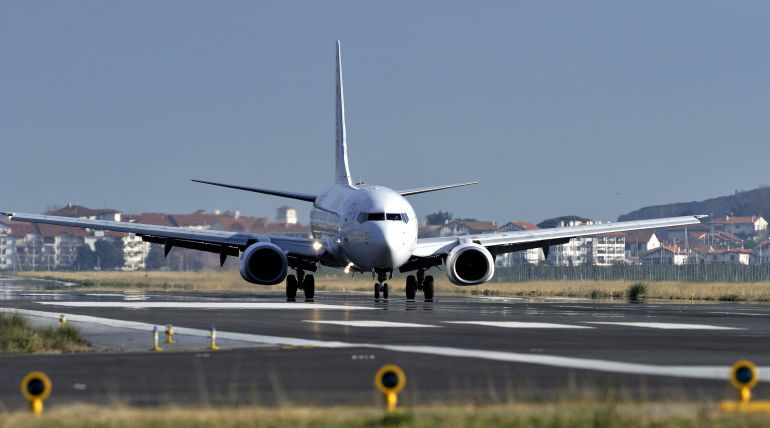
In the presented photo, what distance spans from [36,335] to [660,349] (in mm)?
12352

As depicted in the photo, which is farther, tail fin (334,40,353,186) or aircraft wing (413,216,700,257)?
tail fin (334,40,353,186)

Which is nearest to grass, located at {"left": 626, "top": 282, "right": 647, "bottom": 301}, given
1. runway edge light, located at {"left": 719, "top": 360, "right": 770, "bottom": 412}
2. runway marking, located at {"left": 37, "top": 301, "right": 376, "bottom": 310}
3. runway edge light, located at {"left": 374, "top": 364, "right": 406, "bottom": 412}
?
runway marking, located at {"left": 37, "top": 301, "right": 376, "bottom": 310}

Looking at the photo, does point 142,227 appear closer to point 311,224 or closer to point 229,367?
point 311,224

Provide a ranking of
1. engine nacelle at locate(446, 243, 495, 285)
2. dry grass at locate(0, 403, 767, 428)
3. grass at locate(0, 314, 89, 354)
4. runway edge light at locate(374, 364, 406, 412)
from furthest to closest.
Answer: engine nacelle at locate(446, 243, 495, 285) < grass at locate(0, 314, 89, 354) < runway edge light at locate(374, 364, 406, 412) < dry grass at locate(0, 403, 767, 428)

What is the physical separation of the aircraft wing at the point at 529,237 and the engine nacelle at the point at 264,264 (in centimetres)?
639

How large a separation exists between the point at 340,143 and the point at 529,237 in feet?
49.8

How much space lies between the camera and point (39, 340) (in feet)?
98.3

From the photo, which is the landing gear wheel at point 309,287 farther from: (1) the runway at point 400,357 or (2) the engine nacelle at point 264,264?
(1) the runway at point 400,357

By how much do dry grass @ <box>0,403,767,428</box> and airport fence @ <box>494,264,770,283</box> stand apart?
7796 cm

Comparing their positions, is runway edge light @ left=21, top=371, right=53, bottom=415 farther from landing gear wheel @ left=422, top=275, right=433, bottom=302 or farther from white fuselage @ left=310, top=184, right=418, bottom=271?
landing gear wheel @ left=422, top=275, right=433, bottom=302

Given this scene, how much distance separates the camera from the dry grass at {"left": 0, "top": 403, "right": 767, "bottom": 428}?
53.8ft

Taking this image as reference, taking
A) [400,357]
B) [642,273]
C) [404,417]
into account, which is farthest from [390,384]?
[642,273]

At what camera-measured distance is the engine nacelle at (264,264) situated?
5941 cm

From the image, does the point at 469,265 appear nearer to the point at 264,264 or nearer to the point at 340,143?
the point at 264,264
